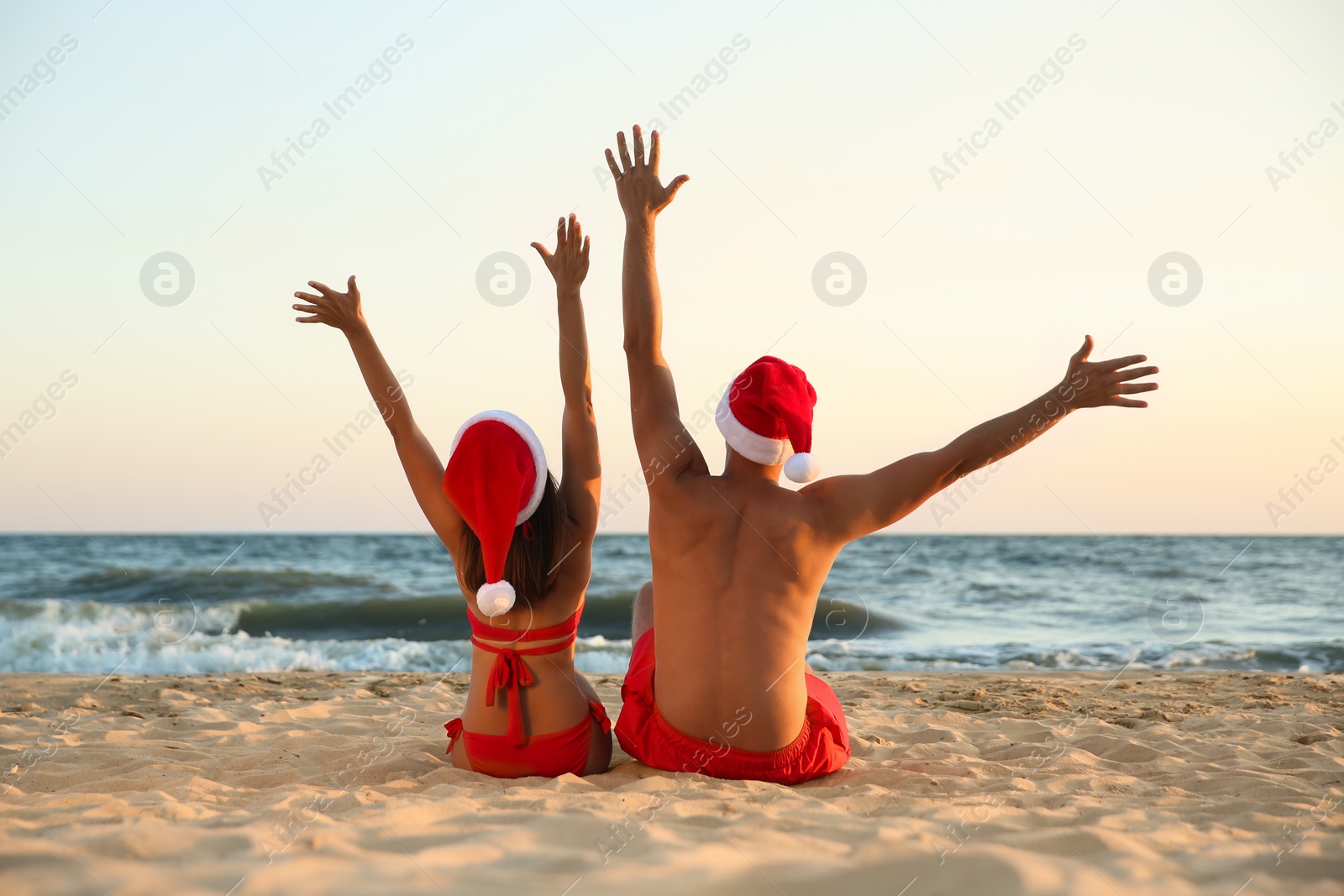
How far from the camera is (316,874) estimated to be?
2.14 meters

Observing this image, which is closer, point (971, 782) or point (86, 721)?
point (971, 782)

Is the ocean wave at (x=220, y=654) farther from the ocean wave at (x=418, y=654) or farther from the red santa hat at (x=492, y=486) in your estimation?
the red santa hat at (x=492, y=486)

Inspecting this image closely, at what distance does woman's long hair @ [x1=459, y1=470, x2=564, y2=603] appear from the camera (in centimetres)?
332

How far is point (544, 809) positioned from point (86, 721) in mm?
3463

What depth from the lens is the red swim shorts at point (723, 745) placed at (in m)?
3.35

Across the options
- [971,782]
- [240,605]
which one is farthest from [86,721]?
[240,605]

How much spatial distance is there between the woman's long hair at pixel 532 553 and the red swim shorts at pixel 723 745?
0.58 m

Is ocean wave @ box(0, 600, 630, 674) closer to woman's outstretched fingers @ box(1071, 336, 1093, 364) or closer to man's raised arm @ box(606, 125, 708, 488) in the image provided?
man's raised arm @ box(606, 125, 708, 488)

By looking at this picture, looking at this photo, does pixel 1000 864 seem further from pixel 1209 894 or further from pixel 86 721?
pixel 86 721

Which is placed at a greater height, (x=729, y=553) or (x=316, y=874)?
(x=729, y=553)

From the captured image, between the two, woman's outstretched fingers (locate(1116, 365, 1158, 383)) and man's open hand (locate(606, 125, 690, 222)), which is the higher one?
man's open hand (locate(606, 125, 690, 222))

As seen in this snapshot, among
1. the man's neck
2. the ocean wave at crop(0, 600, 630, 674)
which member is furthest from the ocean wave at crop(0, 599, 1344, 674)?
the man's neck

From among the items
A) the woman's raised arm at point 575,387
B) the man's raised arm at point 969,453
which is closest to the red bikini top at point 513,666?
the woman's raised arm at point 575,387

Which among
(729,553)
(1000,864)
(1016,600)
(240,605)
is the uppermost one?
(729,553)
